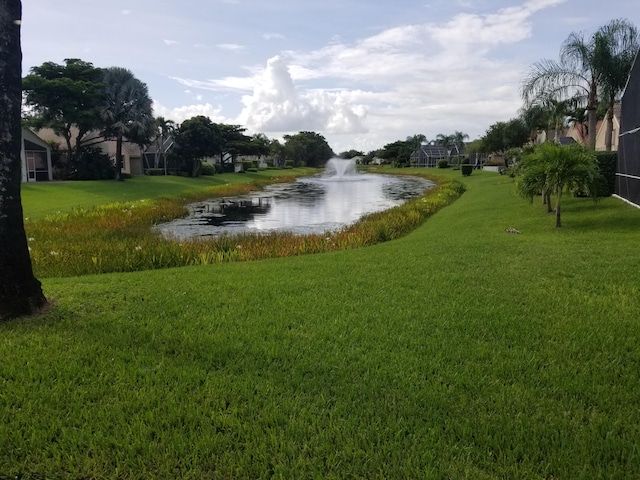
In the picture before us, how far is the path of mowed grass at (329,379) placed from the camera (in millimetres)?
3049

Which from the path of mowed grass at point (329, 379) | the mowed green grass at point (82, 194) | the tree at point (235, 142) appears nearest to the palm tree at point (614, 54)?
the path of mowed grass at point (329, 379)

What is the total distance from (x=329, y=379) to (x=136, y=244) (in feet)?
32.0

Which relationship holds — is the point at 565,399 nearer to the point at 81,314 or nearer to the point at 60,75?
the point at 81,314

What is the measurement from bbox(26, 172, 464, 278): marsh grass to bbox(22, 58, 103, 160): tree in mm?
20391

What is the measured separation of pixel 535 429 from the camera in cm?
328

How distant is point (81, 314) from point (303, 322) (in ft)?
8.73

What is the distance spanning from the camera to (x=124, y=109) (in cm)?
4166

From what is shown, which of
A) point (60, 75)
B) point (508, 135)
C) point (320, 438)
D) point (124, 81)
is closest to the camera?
point (320, 438)

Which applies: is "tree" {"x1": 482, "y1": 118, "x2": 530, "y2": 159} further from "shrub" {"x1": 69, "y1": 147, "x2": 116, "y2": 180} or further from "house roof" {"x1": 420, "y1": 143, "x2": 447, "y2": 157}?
"shrub" {"x1": 69, "y1": 147, "x2": 116, "y2": 180}

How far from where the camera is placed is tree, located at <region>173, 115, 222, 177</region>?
169 ft

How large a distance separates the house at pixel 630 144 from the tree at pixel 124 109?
36419 millimetres

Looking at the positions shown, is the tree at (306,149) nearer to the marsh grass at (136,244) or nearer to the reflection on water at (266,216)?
the reflection on water at (266,216)

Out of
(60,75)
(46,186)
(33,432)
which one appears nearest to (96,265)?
(33,432)

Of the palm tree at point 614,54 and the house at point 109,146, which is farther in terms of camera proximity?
the house at point 109,146
